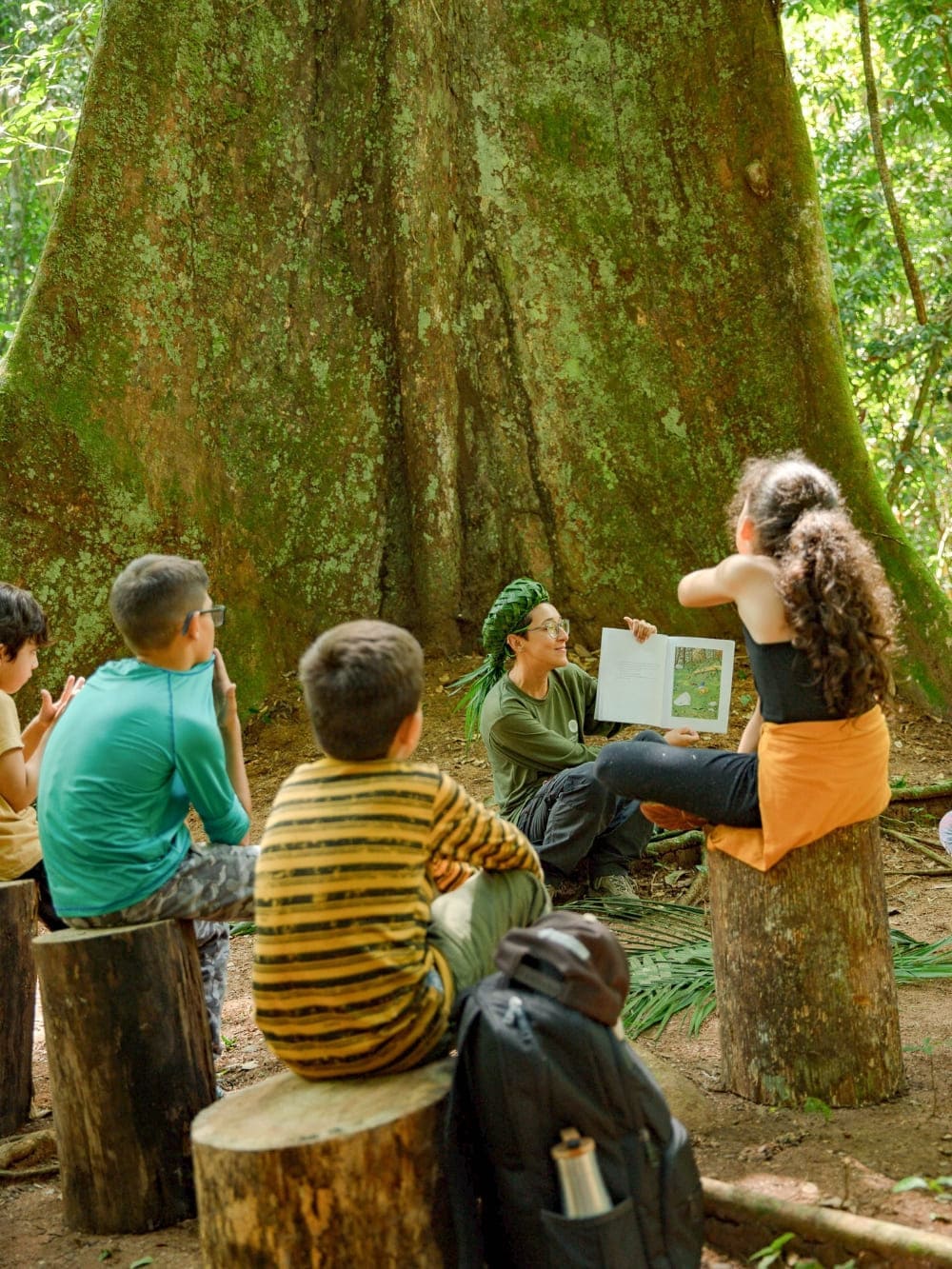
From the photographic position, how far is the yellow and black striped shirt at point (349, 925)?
8.98ft

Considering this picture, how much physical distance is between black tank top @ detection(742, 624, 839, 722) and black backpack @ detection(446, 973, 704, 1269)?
1.27m

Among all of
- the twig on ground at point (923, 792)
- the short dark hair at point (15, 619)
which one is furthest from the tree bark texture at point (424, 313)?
the short dark hair at point (15, 619)

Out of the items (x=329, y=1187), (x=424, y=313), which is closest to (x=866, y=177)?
(x=424, y=313)

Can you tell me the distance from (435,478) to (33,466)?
228cm

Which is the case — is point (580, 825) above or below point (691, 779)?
below

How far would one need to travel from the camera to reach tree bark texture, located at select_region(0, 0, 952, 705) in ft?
23.2

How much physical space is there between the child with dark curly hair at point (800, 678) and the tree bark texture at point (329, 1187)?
1303 millimetres

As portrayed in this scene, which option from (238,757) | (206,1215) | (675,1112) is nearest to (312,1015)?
(206,1215)

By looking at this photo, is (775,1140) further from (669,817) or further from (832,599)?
(832,599)

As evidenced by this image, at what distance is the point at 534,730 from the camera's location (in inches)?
217

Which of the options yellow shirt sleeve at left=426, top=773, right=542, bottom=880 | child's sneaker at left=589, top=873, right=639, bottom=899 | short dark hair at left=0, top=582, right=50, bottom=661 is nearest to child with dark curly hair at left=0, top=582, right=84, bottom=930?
short dark hair at left=0, top=582, right=50, bottom=661

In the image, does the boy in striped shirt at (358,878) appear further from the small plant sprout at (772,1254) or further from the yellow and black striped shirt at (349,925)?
the small plant sprout at (772,1254)

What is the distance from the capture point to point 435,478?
24.9 feet

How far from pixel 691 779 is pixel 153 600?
1.61m
